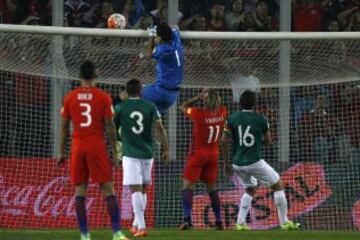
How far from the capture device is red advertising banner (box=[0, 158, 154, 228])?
61.0ft

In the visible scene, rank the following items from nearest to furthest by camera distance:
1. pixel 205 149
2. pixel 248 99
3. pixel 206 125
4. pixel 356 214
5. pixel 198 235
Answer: pixel 198 235, pixel 248 99, pixel 206 125, pixel 205 149, pixel 356 214

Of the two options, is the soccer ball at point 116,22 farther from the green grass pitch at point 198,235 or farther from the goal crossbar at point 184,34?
the green grass pitch at point 198,235

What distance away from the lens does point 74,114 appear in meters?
13.5

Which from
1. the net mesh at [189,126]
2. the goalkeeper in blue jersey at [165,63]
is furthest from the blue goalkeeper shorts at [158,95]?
the net mesh at [189,126]

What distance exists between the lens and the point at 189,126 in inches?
752

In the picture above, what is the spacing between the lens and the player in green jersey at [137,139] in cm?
1513

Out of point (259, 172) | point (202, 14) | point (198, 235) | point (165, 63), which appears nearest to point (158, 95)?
point (165, 63)

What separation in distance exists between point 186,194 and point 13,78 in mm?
3578

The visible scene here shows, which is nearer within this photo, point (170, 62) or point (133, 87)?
point (133, 87)

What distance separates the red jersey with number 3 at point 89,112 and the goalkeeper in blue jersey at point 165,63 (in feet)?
10.2

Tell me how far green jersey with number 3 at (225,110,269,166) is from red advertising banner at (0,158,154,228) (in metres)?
2.44

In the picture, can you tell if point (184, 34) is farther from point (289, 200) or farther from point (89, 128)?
point (289, 200)

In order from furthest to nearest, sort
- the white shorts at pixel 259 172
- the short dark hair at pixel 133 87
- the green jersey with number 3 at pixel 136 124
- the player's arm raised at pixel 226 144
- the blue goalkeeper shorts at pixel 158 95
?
the player's arm raised at pixel 226 144 < the white shorts at pixel 259 172 < the blue goalkeeper shorts at pixel 158 95 < the green jersey with number 3 at pixel 136 124 < the short dark hair at pixel 133 87

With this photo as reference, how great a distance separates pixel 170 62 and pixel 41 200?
377cm
